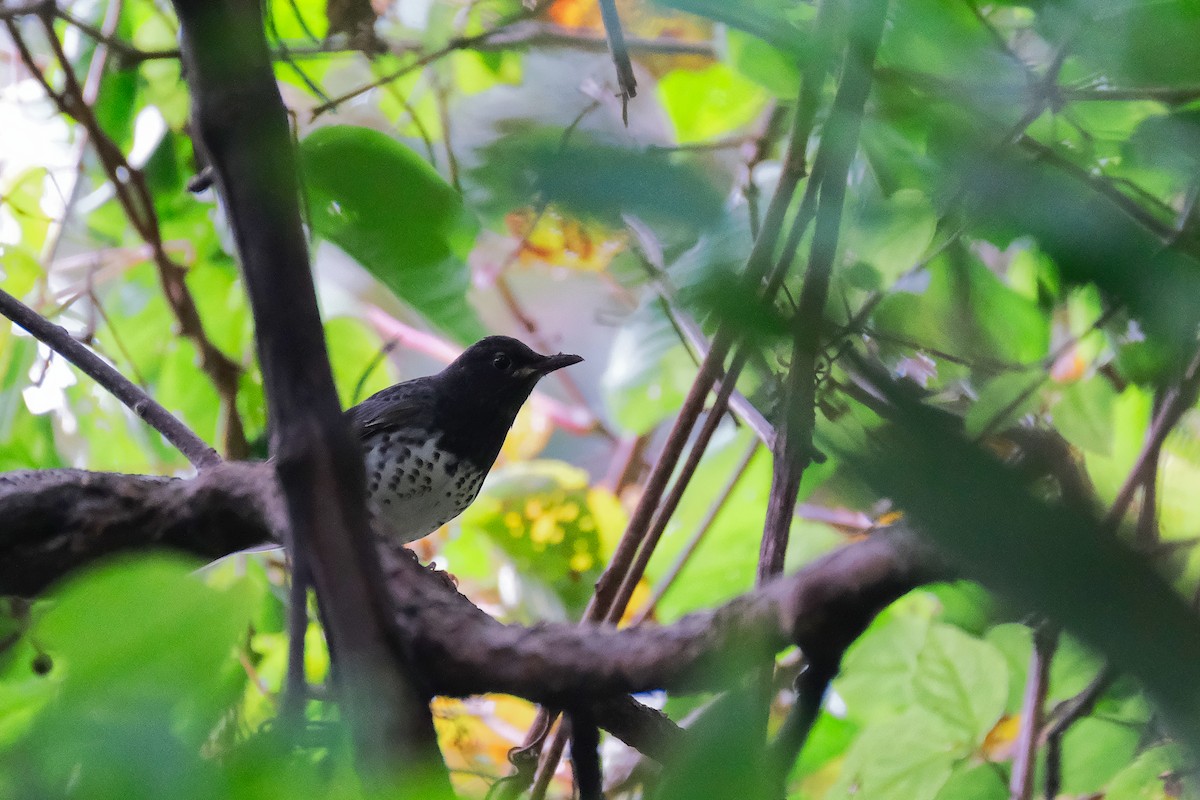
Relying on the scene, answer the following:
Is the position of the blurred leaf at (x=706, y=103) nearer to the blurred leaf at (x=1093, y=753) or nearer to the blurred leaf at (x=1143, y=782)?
the blurred leaf at (x=1093, y=753)

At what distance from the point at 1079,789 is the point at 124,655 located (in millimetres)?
1198

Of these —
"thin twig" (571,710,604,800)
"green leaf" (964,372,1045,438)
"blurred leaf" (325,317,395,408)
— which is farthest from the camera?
"blurred leaf" (325,317,395,408)

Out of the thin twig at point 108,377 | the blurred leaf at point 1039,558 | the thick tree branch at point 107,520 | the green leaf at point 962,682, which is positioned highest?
the thin twig at point 108,377

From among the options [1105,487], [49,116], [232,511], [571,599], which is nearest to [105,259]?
[49,116]

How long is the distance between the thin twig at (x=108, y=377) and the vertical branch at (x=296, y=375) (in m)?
0.79

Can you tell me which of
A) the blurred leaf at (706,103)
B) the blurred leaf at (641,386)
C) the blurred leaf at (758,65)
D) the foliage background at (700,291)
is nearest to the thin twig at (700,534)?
the foliage background at (700,291)

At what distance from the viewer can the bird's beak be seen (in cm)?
197

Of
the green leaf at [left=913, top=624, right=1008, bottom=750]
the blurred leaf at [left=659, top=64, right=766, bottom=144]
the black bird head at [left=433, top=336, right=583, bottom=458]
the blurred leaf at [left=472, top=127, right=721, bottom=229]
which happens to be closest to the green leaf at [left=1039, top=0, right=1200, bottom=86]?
the blurred leaf at [left=472, top=127, right=721, bottom=229]

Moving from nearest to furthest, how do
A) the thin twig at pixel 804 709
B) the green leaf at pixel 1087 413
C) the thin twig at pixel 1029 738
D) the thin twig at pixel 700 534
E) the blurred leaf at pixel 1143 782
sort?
the thin twig at pixel 804 709 → the blurred leaf at pixel 1143 782 → the thin twig at pixel 1029 738 → the green leaf at pixel 1087 413 → the thin twig at pixel 700 534

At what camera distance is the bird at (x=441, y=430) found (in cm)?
184

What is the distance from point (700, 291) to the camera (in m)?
0.28

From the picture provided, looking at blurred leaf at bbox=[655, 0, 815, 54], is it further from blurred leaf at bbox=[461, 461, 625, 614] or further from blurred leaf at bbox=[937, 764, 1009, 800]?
blurred leaf at bbox=[461, 461, 625, 614]

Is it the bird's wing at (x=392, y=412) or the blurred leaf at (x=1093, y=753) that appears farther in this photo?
the bird's wing at (x=392, y=412)

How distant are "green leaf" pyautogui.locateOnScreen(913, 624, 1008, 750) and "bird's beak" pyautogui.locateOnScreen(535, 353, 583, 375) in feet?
3.05
